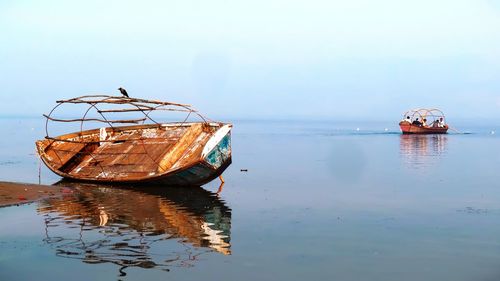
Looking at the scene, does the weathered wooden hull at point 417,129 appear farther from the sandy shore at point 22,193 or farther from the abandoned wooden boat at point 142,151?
the sandy shore at point 22,193

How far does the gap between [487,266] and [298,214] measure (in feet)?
25.0

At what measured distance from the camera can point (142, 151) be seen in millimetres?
26609

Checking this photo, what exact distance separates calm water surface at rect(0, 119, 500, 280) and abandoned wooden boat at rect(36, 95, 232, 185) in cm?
87

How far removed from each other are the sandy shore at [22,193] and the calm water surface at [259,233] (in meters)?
0.64

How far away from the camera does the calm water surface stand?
1188 cm

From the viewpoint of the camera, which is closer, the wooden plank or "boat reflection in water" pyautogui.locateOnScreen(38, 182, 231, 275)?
"boat reflection in water" pyautogui.locateOnScreen(38, 182, 231, 275)

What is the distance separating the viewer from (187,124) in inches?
1091

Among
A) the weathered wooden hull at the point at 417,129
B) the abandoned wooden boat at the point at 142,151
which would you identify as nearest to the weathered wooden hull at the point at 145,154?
the abandoned wooden boat at the point at 142,151

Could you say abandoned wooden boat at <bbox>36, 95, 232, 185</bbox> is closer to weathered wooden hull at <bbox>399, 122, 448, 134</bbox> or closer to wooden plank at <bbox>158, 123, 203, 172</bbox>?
wooden plank at <bbox>158, 123, 203, 172</bbox>

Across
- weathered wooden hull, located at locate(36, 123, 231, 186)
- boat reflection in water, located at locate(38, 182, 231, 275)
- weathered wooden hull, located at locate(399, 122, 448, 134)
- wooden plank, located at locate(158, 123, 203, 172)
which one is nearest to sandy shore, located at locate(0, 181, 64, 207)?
boat reflection in water, located at locate(38, 182, 231, 275)

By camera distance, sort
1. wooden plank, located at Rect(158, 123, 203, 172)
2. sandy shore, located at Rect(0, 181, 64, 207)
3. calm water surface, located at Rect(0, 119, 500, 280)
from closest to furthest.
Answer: calm water surface, located at Rect(0, 119, 500, 280) → sandy shore, located at Rect(0, 181, 64, 207) → wooden plank, located at Rect(158, 123, 203, 172)

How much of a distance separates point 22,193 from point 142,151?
6.89 meters

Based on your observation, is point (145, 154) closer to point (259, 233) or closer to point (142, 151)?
point (142, 151)

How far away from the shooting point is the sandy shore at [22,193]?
19333 mm
